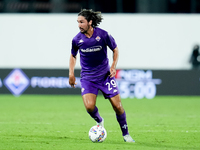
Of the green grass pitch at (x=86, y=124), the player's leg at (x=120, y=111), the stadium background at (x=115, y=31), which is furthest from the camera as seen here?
the stadium background at (x=115, y=31)

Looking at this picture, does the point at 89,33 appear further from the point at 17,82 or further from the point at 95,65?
the point at 17,82

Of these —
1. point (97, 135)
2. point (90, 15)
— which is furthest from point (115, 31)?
point (97, 135)

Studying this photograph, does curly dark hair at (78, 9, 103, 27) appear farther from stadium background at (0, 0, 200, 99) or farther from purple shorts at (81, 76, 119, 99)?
stadium background at (0, 0, 200, 99)

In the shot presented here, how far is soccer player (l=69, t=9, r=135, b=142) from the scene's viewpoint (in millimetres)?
7262

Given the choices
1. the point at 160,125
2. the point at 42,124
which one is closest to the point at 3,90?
the point at 42,124

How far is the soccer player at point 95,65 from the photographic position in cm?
726

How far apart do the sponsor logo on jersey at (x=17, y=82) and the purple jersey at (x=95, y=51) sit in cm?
1017

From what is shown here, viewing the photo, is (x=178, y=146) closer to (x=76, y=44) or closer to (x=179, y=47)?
(x=76, y=44)

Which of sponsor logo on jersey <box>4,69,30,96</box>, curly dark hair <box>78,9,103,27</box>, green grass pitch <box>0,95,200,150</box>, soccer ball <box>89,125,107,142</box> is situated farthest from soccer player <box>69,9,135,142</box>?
sponsor logo on jersey <box>4,69,30,96</box>

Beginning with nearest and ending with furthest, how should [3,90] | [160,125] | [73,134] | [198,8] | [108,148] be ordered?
[108,148] → [73,134] → [160,125] → [3,90] → [198,8]

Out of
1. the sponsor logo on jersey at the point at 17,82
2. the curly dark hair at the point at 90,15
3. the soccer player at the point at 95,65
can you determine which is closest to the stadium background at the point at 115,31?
the sponsor logo on jersey at the point at 17,82

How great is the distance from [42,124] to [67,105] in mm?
4600

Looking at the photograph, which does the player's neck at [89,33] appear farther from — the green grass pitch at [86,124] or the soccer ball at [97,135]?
the green grass pitch at [86,124]

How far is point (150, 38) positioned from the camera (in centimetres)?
2303
